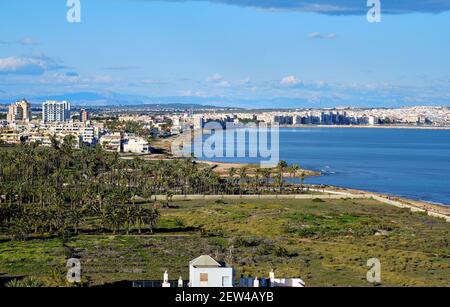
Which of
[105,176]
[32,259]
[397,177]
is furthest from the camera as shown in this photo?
[397,177]

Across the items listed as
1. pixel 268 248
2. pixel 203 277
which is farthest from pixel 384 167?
pixel 203 277

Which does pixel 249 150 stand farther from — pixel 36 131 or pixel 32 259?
pixel 32 259

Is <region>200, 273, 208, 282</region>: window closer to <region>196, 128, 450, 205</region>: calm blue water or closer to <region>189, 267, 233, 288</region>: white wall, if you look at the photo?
<region>189, 267, 233, 288</region>: white wall

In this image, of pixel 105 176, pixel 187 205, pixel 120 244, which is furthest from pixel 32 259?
pixel 105 176

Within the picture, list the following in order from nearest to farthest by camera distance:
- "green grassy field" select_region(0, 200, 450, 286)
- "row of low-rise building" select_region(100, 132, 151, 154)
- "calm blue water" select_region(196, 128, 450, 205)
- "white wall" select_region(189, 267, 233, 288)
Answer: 1. "white wall" select_region(189, 267, 233, 288)
2. "green grassy field" select_region(0, 200, 450, 286)
3. "calm blue water" select_region(196, 128, 450, 205)
4. "row of low-rise building" select_region(100, 132, 151, 154)

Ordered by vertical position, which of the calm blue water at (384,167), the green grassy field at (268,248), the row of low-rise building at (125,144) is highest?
the row of low-rise building at (125,144)

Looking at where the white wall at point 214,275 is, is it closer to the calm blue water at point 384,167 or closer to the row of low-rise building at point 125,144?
the calm blue water at point 384,167

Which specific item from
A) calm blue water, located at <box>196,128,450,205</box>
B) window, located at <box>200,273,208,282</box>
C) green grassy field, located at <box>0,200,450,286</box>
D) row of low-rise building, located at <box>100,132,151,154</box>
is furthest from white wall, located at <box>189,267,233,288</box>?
row of low-rise building, located at <box>100,132,151,154</box>

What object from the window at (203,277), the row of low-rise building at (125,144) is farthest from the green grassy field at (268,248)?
the row of low-rise building at (125,144)
